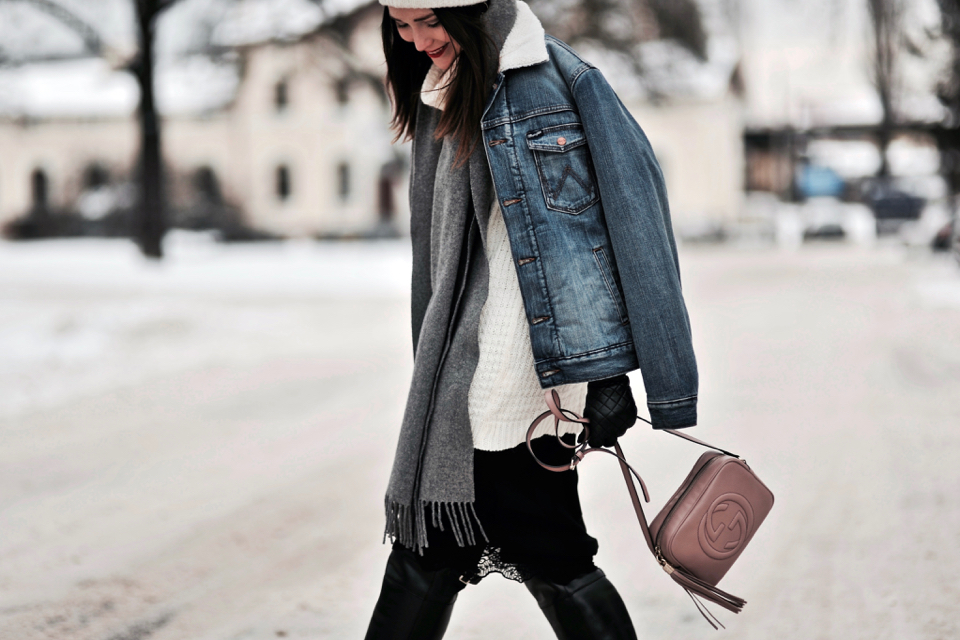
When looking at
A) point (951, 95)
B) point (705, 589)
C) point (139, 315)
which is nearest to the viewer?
point (705, 589)

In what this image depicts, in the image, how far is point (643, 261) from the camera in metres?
1.86

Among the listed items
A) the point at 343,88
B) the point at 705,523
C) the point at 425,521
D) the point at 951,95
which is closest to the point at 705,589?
the point at 705,523

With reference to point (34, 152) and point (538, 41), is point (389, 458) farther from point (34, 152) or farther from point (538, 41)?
point (34, 152)

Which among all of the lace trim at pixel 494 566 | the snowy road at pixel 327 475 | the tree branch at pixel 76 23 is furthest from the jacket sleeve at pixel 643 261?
the tree branch at pixel 76 23

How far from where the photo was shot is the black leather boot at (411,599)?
2.04 meters

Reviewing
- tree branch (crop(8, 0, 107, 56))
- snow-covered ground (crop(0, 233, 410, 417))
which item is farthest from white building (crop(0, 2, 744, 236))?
tree branch (crop(8, 0, 107, 56))

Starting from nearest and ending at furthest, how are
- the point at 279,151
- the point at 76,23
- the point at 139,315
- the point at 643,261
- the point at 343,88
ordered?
the point at 643,261 < the point at 139,315 < the point at 76,23 < the point at 343,88 < the point at 279,151

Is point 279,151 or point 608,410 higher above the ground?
point 279,151

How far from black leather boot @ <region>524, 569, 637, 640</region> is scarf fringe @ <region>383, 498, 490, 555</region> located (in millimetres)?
186

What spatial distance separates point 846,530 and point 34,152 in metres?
45.8

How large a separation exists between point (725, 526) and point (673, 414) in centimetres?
29

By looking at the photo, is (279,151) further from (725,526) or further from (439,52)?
(725,526)

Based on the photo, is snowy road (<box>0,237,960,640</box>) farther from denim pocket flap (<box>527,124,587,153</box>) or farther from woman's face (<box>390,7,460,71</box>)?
woman's face (<box>390,7,460,71</box>)

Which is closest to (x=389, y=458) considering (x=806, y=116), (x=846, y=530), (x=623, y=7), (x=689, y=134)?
(x=846, y=530)
